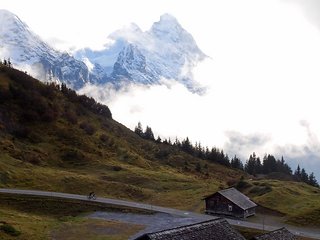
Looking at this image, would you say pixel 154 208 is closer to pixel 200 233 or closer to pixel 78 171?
pixel 78 171

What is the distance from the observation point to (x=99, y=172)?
155250 millimetres

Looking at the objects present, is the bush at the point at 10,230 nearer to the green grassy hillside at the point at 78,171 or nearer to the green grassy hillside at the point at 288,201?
the green grassy hillside at the point at 78,171

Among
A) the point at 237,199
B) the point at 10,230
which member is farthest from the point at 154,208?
the point at 10,230

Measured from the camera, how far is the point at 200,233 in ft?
189

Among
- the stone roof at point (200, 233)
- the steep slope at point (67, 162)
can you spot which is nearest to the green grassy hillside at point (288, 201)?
the steep slope at point (67, 162)

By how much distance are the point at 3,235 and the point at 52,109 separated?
12212 cm

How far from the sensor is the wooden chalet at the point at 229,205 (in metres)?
113

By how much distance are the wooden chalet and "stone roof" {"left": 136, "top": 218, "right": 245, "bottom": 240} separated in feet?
169

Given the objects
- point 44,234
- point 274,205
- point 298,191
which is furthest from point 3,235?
point 298,191

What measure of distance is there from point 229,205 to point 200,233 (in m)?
58.8

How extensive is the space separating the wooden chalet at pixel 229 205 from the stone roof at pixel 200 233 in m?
51.4

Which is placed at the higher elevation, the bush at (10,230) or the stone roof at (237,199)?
the stone roof at (237,199)

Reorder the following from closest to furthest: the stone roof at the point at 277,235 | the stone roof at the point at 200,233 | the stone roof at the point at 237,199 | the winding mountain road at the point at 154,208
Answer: the stone roof at the point at 200,233 → the stone roof at the point at 277,235 → the winding mountain road at the point at 154,208 → the stone roof at the point at 237,199

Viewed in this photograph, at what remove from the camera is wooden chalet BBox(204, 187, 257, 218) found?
113363 millimetres
